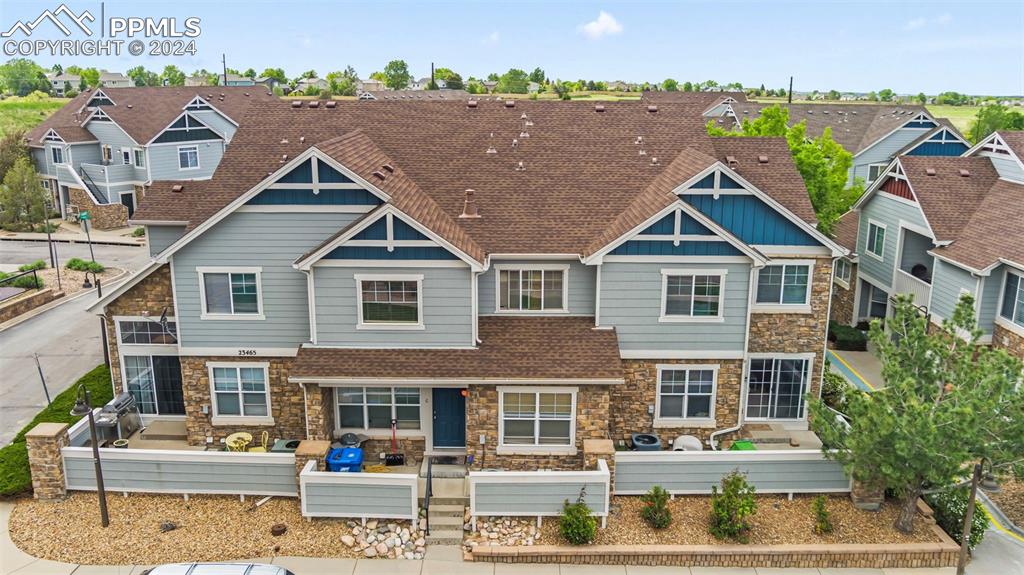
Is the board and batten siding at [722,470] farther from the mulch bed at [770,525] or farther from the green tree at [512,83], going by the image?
the green tree at [512,83]

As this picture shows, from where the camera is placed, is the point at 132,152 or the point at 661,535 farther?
the point at 132,152

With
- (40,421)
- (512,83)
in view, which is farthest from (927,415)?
(512,83)

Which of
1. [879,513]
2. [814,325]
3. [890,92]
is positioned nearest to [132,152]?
[814,325]

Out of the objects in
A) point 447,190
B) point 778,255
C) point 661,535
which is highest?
point 447,190

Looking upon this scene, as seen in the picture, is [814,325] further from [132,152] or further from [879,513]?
[132,152]

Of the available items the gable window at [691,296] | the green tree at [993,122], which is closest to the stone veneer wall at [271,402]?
the gable window at [691,296]

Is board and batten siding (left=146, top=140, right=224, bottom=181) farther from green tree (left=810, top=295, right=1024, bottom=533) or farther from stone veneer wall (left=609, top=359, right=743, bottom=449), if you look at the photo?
green tree (left=810, top=295, right=1024, bottom=533)

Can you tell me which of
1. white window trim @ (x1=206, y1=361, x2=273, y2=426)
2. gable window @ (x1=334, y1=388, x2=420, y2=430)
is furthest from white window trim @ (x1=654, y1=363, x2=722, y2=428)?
white window trim @ (x1=206, y1=361, x2=273, y2=426)

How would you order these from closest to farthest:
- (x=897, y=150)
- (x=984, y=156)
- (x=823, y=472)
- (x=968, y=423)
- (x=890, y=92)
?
(x=968, y=423) → (x=823, y=472) → (x=984, y=156) → (x=897, y=150) → (x=890, y=92)

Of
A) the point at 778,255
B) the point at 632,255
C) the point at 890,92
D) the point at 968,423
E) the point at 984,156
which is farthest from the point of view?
the point at 890,92
